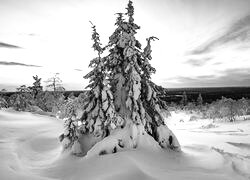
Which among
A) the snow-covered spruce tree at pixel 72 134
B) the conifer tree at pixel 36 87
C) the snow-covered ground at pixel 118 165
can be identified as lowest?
the snow-covered ground at pixel 118 165

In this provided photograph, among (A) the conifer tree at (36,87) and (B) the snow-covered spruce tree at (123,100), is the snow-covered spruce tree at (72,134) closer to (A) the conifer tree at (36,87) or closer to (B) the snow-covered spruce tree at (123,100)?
(B) the snow-covered spruce tree at (123,100)

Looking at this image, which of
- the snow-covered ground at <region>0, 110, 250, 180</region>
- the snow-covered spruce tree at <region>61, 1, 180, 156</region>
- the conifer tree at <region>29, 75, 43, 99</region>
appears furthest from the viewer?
the conifer tree at <region>29, 75, 43, 99</region>

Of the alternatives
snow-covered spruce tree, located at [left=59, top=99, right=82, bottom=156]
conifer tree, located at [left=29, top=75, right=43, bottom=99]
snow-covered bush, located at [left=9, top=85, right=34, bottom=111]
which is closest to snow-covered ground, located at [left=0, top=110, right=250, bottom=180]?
snow-covered spruce tree, located at [left=59, top=99, right=82, bottom=156]

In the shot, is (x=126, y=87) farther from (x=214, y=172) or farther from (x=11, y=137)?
Answer: (x=11, y=137)

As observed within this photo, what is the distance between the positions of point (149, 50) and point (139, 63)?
0.91m

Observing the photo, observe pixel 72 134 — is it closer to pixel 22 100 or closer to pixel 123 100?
pixel 123 100

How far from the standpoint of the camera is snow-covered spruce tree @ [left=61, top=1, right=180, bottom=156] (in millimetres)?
10898

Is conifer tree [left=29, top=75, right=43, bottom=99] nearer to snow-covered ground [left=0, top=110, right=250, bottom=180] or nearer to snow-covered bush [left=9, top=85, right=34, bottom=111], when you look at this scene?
snow-covered bush [left=9, top=85, right=34, bottom=111]

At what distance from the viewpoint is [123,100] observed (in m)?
12.0

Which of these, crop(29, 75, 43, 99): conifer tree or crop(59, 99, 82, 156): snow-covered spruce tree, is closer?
crop(59, 99, 82, 156): snow-covered spruce tree

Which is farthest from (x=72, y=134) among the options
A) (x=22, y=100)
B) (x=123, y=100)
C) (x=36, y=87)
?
(x=36, y=87)

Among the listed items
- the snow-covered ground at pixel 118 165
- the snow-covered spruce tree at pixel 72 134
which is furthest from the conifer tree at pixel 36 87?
the snow-covered spruce tree at pixel 72 134

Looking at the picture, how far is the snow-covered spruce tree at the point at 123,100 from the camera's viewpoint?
35.8ft

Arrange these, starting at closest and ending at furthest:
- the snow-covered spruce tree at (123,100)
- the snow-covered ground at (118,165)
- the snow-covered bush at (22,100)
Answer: the snow-covered ground at (118,165) < the snow-covered spruce tree at (123,100) < the snow-covered bush at (22,100)
